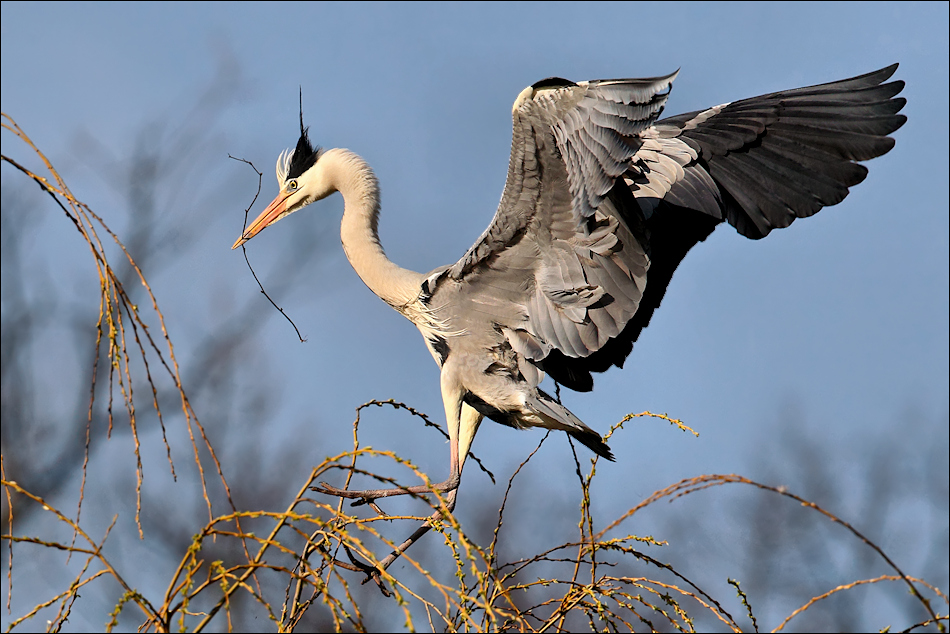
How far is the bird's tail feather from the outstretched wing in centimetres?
15

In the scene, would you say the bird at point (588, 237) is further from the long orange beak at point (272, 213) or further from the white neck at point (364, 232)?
the long orange beak at point (272, 213)

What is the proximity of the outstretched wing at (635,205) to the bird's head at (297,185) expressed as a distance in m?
0.99

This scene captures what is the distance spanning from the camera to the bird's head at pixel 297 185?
4.32 metres

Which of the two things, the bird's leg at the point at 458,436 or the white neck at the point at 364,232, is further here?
the white neck at the point at 364,232

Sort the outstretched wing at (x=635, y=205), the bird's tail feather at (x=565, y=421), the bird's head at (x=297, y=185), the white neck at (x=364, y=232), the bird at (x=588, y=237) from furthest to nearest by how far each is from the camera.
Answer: the bird's head at (x=297, y=185) < the white neck at (x=364, y=232) < the bird's tail feather at (x=565, y=421) < the bird at (x=588, y=237) < the outstretched wing at (x=635, y=205)

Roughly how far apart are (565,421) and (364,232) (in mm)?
1233

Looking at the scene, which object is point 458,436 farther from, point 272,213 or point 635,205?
point 272,213

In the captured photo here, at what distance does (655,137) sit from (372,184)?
1.23 meters

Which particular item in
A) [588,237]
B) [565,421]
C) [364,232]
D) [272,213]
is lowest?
[565,421]

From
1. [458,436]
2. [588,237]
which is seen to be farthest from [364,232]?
[588,237]

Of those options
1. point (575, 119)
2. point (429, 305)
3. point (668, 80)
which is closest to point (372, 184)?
point (429, 305)

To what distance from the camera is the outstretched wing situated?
3.20 meters

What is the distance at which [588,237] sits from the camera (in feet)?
10.9

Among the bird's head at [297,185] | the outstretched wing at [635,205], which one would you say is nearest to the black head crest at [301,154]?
the bird's head at [297,185]
